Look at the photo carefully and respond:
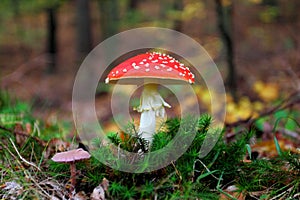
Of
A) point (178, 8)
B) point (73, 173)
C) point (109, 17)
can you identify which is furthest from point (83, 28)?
point (73, 173)

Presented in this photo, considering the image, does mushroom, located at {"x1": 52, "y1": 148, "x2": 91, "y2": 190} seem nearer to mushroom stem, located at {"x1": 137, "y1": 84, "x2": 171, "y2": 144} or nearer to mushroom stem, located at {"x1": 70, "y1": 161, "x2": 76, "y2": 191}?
mushroom stem, located at {"x1": 70, "y1": 161, "x2": 76, "y2": 191}

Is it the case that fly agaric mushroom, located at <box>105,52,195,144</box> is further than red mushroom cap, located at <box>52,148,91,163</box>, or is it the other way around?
fly agaric mushroom, located at <box>105,52,195,144</box>

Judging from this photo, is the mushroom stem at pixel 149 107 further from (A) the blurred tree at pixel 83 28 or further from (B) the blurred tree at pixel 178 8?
(A) the blurred tree at pixel 83 28

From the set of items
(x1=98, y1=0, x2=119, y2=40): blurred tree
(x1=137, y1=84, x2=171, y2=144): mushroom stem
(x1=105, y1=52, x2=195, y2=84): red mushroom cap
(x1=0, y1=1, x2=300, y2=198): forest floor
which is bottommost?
(x1=0, y1=1, x2=300, y2=198): forest floor

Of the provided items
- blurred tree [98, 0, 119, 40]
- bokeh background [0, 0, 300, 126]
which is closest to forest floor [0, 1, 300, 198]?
bokeh background [0, 0, 300, 126]

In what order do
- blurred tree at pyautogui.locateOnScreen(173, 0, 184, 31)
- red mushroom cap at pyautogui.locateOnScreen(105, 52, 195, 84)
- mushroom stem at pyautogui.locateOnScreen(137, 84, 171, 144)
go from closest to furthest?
1. red mushroom cap at pyautogui.locateOnScreen(105, 52, 195, 84)
2. mushroom stem at pyautogui.locateOnScreen(137, 84, 171, 144)
3. blurred tree at pyautogui.locateOnScreen(173, 0, 184, 31)

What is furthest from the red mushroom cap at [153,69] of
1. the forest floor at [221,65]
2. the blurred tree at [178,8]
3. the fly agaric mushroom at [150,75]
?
the blurred tree at [178,8]
